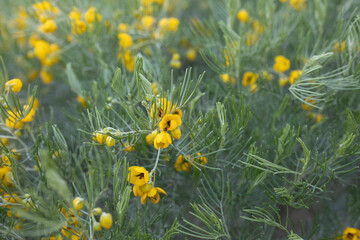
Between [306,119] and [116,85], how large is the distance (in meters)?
0.81

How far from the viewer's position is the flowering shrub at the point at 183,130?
2.96 ft

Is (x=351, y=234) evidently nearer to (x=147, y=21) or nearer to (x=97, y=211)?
(x=97, y=211)

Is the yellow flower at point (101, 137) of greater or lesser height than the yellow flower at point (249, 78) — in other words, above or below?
above

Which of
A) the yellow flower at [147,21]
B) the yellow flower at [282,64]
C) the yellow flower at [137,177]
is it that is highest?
the yellow flower at [147,21]

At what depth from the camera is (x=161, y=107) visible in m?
0.90

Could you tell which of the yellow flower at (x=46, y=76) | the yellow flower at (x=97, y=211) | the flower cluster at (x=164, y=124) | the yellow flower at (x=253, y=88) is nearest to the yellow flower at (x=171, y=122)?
the flower cluster at (x=164, y=124)

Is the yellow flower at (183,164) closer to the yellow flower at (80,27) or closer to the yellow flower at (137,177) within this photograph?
the yellow flower at (137,177)

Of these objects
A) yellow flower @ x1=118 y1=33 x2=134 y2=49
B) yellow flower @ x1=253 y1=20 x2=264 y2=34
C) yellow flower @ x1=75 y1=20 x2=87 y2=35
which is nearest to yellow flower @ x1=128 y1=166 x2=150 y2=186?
yellow flower @ x1=118 y1=33 x2=134 y2=49

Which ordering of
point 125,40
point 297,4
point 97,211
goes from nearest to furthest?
point 97,211 → point 125,40 → point 297,4

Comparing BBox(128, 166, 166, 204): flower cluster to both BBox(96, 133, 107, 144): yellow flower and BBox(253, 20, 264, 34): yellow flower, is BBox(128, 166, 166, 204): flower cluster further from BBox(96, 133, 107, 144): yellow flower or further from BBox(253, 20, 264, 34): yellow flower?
BBox(253, 20, 264, 34): yellow flower

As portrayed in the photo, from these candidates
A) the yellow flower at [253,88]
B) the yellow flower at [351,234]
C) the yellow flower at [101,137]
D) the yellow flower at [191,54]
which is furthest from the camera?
the yellow flower at [191,54]

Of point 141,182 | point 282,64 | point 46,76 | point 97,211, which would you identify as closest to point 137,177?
point 141,182

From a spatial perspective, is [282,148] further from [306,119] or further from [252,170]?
[306,119]

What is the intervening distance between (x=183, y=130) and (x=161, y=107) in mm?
197
